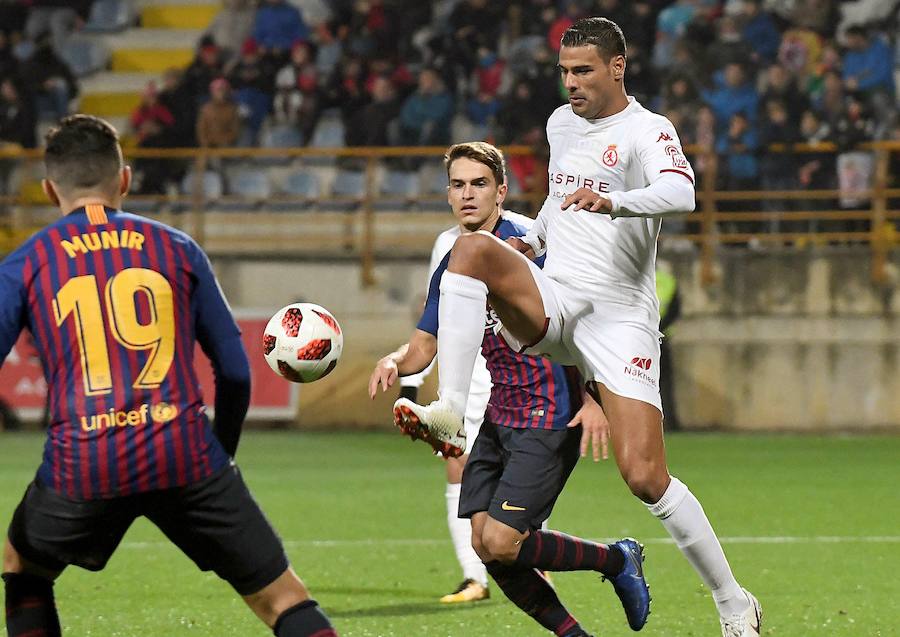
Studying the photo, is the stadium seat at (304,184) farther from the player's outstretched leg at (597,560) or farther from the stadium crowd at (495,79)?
the player's outstretched leg at (597,560)

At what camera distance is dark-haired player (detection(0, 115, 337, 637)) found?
3.97 metres

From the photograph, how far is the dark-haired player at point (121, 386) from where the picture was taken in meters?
3.97

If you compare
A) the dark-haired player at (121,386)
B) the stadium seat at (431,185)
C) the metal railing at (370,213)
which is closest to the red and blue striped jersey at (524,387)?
the dark-haired player at (121,386)

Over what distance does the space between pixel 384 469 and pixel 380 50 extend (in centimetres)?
713

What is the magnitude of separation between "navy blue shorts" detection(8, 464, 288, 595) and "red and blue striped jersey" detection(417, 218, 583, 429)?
5.34ft

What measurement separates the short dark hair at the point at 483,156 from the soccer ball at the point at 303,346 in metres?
1.09

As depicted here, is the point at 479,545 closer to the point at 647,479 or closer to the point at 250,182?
the point at 647,479

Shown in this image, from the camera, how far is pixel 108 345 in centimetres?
396

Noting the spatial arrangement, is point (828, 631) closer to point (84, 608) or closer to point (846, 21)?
point (84, 608)

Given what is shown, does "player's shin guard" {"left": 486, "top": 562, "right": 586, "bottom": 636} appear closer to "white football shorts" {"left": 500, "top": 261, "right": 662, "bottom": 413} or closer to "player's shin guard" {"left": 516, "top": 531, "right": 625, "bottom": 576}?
"player's shin guard" {"left": 516, "top": 531, "right": 625, "bottom": 576}

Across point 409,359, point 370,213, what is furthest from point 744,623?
point 370,213

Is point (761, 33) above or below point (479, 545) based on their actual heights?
above

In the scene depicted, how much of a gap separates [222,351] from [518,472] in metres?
1.61

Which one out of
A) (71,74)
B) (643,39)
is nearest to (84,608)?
(643,39)
